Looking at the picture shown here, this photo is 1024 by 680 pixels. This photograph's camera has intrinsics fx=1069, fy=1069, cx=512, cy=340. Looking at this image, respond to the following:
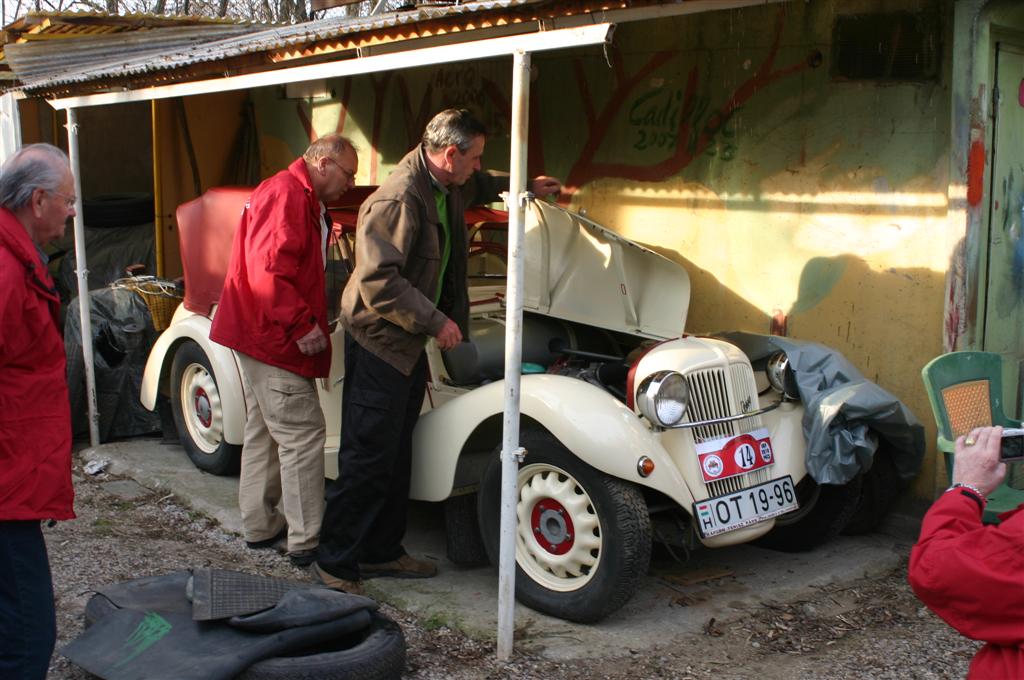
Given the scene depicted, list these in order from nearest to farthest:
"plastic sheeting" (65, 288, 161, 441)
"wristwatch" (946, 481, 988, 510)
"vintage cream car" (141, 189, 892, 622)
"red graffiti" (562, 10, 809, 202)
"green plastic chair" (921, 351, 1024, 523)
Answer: "wristwatch" (946, 481, 988, 510) < "green plastic chair" (921, 351, 1024, 523) < "vintage cream car" (141, 189, 892, 622) < "red graffiti" (562, 10, 809, 202) < "plastic sheeting" (65, 288, 161, 441)

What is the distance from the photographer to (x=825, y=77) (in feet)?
18.5

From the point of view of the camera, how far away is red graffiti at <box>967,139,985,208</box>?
4906 millimetres

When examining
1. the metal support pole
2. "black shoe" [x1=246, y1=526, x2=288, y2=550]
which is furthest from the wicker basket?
"black shoe" [x1=246, y1=526, x2=288, y2=550]

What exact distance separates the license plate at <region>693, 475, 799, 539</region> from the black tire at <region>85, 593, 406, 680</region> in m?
1.27

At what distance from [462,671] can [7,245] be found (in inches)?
84.9

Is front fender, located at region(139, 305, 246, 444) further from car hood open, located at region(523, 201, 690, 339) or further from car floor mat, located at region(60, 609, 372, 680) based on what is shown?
car floor mat, located at region(60, 609, 372, 680)

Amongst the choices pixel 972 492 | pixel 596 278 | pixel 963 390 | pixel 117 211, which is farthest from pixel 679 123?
pixel 117 211

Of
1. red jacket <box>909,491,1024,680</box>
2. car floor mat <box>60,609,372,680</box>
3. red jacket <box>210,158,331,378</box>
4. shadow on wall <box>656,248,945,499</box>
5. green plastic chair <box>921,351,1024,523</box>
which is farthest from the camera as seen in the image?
shadow on wall <box>656,248,945,499</box>

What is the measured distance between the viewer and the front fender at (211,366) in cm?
591

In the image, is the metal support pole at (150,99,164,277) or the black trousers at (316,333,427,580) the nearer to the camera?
the black trousers at (316,333,427,580)

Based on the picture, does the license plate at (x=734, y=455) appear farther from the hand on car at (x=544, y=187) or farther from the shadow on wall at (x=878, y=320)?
the hand on car at (x=544, y=187)

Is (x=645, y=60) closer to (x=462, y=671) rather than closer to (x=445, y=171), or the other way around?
(x=445, y=171)

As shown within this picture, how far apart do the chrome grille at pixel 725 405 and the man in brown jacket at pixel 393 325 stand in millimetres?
1020

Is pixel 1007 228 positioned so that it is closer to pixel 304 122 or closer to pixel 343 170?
pixel 343 170
